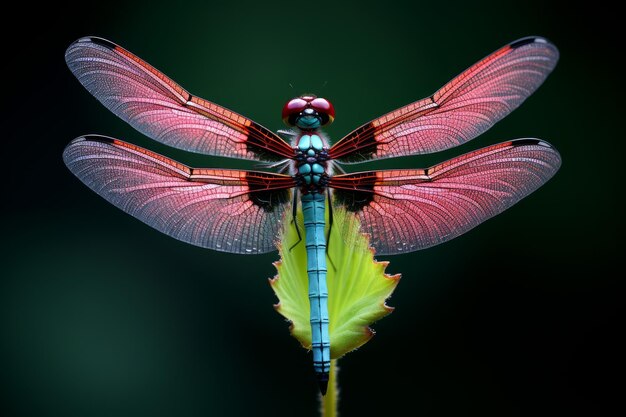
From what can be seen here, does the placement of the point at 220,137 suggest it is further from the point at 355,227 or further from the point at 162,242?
the point at 162,242

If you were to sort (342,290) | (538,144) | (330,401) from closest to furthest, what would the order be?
(330,401) → (342,290) → (538,144)

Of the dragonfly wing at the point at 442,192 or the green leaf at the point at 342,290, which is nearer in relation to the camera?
the green leaf at the point at 342,290

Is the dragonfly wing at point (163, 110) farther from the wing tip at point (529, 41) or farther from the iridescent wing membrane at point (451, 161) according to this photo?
the wing tip at point (529, 41)

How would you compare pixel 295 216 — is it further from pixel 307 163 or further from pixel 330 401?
pixel 330 401

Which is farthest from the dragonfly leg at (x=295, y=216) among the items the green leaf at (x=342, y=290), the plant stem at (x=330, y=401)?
the plant stem at (x=330, y=401)

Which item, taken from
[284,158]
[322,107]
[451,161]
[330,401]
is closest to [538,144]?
[451,161]

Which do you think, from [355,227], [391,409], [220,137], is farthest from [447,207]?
[391,409]

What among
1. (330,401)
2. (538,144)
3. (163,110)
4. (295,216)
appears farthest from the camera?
(163,110)
